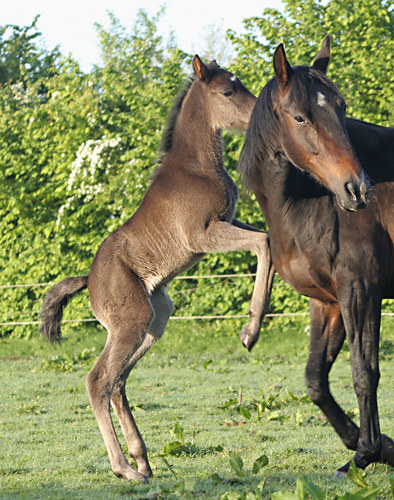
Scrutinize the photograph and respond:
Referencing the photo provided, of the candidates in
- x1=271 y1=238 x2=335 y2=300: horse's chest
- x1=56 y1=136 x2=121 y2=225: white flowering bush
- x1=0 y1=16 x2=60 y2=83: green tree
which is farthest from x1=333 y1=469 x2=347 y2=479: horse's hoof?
x1=0 y1=16 x2=60 y2=83: green tree

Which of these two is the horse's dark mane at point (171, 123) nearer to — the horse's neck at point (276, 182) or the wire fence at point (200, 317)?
the horse's neck at point (276, 182)

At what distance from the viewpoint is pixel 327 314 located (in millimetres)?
4551

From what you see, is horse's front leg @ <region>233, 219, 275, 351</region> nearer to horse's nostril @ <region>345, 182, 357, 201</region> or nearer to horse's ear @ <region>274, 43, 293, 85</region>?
horse's nostril @ <region>345, 182, 357, 201</region>

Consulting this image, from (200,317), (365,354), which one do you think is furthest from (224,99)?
(200,317)

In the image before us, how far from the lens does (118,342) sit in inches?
191

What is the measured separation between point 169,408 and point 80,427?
1.26 m

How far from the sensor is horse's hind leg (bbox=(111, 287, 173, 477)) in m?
4.72

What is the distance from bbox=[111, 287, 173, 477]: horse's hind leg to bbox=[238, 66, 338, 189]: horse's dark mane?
4.19 ft

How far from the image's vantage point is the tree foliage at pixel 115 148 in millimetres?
12711

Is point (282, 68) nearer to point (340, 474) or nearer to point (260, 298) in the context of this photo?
point (260, 298)

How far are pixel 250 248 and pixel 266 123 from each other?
36.6 inches

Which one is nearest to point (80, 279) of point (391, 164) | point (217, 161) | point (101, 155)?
point (217, 161)

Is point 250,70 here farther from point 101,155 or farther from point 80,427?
point 80,427

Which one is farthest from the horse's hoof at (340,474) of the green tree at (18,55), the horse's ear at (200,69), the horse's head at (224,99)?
the green tree at (18,55)
